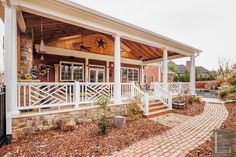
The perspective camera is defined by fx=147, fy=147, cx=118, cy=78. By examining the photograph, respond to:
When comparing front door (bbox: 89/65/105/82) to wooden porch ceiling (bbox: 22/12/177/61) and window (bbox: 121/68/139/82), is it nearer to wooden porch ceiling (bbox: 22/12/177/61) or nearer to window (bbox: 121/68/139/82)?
window (bbox: 121/68/139/82)

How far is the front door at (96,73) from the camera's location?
1064cm

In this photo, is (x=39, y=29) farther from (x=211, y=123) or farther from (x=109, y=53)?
(x=211, y=123)

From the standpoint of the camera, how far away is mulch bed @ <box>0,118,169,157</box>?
346 cm

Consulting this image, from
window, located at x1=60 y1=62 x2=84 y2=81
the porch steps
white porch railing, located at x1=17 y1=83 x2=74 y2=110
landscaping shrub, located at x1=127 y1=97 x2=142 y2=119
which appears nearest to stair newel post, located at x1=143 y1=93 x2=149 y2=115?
the porch steps

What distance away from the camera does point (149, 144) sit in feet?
12.9

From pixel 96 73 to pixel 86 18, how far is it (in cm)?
A: 573

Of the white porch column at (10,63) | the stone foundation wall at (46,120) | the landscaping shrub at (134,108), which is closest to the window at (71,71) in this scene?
the stone foundation wall at (46,120)

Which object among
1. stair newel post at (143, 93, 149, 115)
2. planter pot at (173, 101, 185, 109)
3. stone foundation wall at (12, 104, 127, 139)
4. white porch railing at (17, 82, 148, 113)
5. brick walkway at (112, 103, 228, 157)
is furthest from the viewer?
planter pot at (173, 101, 185, 109)

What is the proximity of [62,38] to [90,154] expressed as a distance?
25.1ft

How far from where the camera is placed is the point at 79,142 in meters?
3.98

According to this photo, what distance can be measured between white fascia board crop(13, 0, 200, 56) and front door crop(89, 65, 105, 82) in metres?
4.46

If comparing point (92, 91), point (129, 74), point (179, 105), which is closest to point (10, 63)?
point (92, 91)

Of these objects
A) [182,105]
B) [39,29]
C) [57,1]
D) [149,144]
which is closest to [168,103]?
[182,105]

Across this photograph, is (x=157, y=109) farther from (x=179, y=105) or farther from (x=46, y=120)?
(x=46, y=120)
